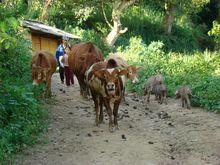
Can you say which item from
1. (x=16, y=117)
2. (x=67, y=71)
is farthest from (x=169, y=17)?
(x=16, y=117)

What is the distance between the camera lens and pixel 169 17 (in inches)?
1561

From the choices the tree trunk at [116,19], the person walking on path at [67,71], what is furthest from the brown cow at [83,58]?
the tree trunk at [116,19]

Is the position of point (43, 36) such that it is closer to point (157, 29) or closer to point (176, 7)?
point (176, 7)

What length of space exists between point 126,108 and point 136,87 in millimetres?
4031

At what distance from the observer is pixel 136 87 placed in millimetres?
18453

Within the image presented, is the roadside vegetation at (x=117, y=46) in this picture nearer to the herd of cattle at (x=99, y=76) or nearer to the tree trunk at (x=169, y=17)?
the tree trunk at (x=169, y=17)

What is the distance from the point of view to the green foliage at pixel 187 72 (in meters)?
15.3

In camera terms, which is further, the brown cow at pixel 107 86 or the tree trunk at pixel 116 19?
the tree trunk at pixel 116 19

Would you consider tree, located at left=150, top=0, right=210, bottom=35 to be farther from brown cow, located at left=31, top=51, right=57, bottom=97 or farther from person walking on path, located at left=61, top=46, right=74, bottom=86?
brown cow, located at left=31, top=51, right=57, bottom=97

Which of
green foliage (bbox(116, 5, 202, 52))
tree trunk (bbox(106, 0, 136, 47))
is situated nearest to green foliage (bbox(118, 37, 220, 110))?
tree trunk (bbox(106, 0, 136, 47))

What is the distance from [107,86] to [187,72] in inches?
414

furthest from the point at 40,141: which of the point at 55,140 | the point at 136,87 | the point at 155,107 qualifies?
the point at 136,87

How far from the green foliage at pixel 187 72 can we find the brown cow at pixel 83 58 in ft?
11.2

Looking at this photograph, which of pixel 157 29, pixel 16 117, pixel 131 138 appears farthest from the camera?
pixel 157 29
